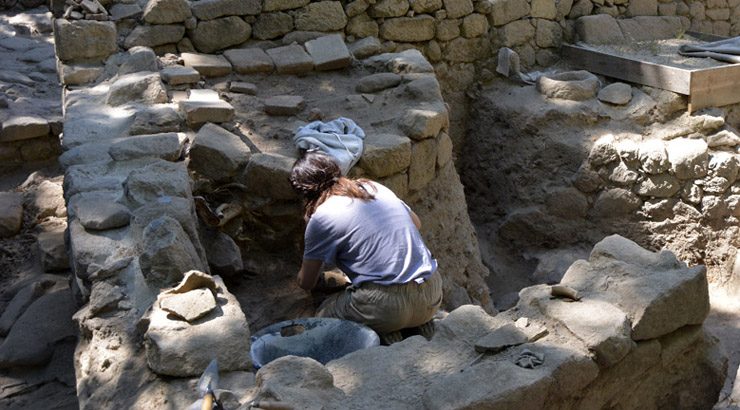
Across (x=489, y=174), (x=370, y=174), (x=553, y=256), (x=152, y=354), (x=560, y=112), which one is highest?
(x=152, y=354)

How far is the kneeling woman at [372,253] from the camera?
3.95 meters

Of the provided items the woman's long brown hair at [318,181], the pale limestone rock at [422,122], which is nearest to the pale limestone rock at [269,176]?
the woman's long brown hair at [318,181]

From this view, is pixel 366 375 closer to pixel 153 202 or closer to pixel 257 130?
pixel 153 202

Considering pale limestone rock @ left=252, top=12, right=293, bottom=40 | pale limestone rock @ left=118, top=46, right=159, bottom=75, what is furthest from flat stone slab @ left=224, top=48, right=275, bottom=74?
pale limestone rock @ left=118, top=46, right=159, bottom=75

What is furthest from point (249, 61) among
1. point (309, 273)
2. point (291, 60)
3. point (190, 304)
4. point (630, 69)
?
point (190, 304)

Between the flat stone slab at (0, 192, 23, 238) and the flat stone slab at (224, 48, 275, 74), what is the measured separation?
1834 mm

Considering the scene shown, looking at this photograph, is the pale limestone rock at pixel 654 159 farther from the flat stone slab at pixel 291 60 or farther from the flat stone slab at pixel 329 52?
the flat stone slab at pixel 291 60

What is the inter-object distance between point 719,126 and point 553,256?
5.75 feet

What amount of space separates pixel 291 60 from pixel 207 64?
25.5 inches

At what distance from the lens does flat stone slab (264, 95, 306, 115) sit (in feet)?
18.7

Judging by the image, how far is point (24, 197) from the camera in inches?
226

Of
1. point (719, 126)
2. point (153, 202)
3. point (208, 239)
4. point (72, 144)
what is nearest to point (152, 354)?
point (153, 202)

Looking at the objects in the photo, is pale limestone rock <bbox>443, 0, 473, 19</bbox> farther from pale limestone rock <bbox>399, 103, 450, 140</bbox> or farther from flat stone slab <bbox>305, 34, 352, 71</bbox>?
pale limestone rock <bbox>399, 103, 450, 140</bbox>

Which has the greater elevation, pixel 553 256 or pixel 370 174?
pixel 370 174
